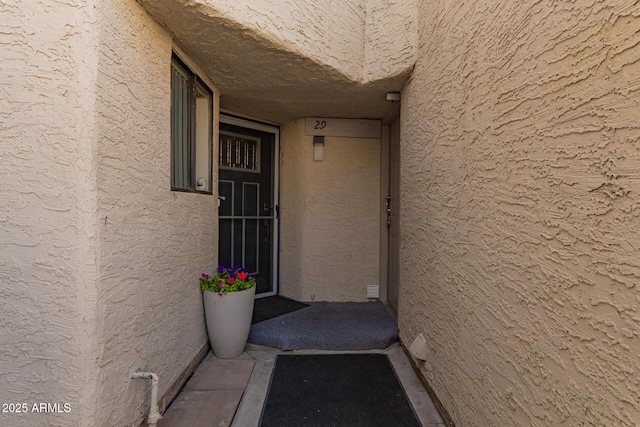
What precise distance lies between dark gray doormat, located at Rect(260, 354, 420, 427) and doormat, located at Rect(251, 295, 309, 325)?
28.2 inches

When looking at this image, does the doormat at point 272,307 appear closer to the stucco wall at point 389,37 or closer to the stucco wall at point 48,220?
the stucco wall at point 48,220

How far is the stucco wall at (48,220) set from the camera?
4.46ft

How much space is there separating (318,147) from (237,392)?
2767mm

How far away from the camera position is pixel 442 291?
6.75 feet

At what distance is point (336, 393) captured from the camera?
2.27 meters

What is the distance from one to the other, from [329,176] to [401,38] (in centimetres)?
177

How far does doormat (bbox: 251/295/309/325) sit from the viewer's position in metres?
3.45

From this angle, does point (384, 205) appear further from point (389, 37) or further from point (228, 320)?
point (228, 320)

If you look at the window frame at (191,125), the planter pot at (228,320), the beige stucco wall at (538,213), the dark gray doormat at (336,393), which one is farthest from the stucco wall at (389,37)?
the dark gray doormat at (336,393)

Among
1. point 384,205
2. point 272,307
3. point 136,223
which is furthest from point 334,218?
point 136,223

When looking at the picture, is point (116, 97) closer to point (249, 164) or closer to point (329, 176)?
point (249, 164)

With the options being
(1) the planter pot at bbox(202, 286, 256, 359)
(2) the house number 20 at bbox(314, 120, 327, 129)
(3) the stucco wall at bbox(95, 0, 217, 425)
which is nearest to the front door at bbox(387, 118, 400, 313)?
(2) the house number 20 at bbox(314, 120, 327, 129)

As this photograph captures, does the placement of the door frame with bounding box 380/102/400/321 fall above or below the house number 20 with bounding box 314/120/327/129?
below

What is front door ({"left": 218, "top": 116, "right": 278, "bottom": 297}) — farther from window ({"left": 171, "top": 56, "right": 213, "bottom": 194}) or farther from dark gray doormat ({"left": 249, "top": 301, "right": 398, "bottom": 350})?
dark gray doormat ({"left": 249, "top": 301, "right": 398, "bottom": 350})
